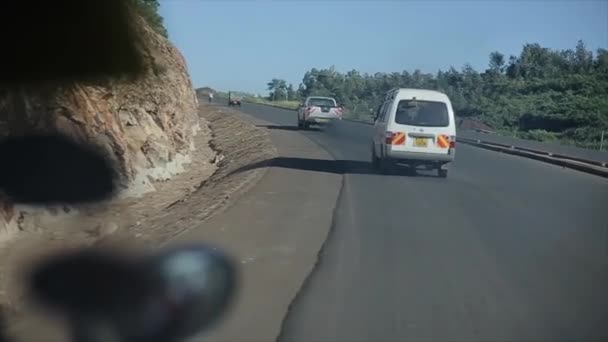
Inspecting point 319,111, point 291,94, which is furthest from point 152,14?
point 291,94

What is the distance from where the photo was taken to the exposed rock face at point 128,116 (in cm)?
1978

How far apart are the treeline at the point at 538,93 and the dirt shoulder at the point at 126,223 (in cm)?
1950

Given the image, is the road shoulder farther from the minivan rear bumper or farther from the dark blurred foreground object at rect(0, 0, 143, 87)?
the dark blurred foreground object at rect(0, 0, 143, 87)

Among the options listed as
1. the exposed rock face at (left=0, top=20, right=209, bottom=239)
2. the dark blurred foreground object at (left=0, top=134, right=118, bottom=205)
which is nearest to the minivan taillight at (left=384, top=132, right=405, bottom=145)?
the exposed rock face at (left=0, top=20, right=209, bottom=239)

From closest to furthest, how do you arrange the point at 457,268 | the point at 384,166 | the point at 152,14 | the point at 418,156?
the point at 457,268, the point at 418,156, the point at 384,166, the point at 152,14

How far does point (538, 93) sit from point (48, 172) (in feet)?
120

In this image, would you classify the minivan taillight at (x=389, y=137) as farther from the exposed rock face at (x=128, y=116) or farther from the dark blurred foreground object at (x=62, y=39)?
the dark blurred foreground object at (x=62, y=39)

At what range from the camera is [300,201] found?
57.2 ft

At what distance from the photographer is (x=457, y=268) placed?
10930mm

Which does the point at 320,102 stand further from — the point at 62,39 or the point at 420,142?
the point at 62,39

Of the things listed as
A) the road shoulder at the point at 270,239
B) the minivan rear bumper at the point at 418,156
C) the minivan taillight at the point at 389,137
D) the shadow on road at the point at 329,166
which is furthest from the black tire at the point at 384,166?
the road shoulder at the point at 270,239

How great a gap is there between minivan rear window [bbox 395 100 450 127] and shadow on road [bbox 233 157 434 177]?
2.00 m

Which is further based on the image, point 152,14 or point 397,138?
point 152,14

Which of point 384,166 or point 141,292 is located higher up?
point 141,292
